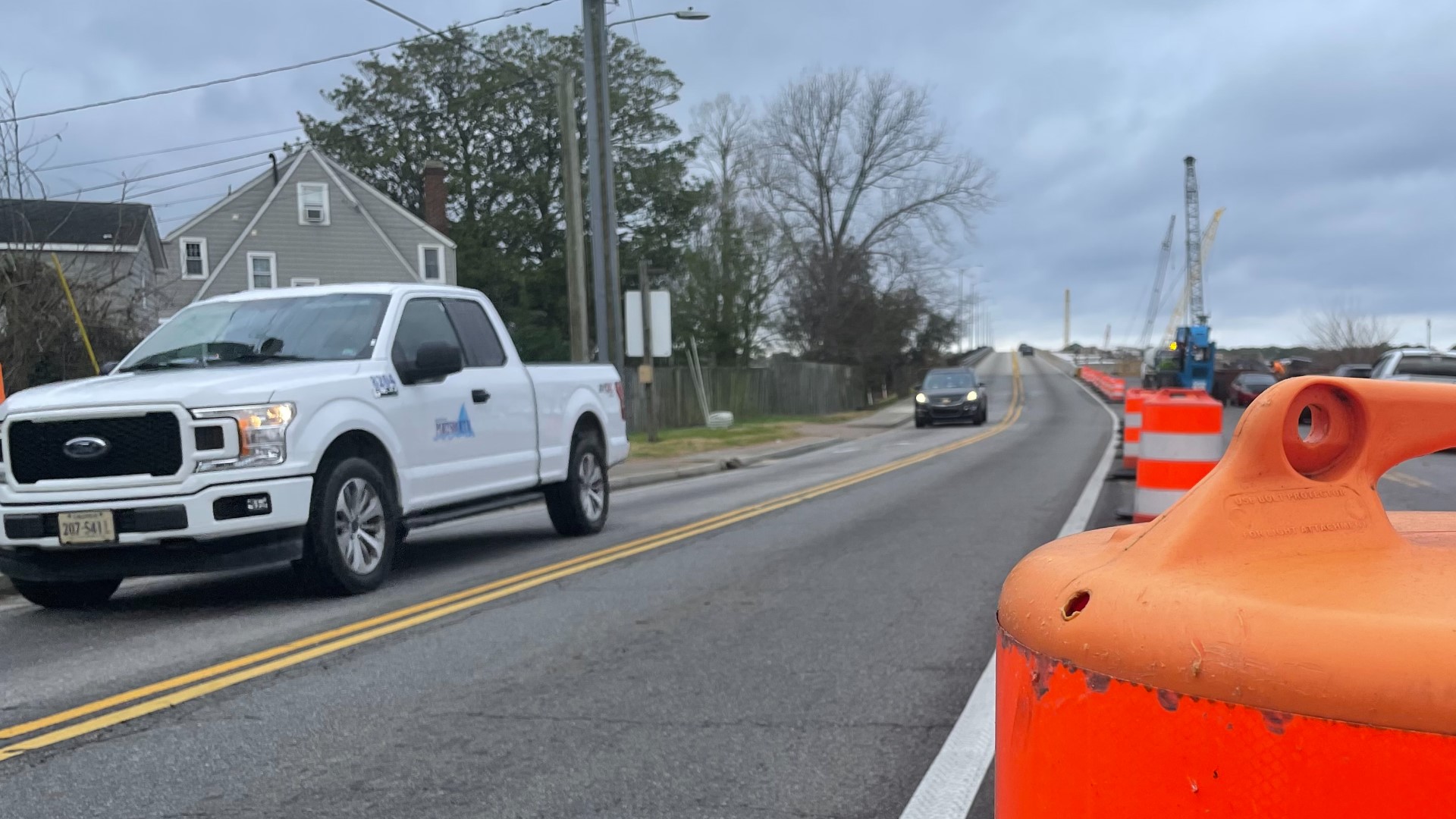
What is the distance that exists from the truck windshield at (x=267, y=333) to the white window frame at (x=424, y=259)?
35.0 m

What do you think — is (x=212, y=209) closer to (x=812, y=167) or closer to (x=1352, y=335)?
(x=812, y=167)

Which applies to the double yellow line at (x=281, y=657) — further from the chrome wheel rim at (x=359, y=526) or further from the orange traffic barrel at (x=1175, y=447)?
the orange traffic barrel at (x=1175, y=447)

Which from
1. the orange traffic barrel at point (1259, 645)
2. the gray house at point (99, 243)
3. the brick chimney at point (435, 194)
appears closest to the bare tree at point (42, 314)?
the gray house at point (99, 243)

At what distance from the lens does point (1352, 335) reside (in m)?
63.3

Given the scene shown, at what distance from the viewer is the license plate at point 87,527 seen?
6.95 m

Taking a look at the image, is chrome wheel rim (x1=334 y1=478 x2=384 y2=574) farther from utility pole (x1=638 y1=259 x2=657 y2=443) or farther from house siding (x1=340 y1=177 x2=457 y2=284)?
house siding (x1=340 y1=177 x2=457 y2=284)

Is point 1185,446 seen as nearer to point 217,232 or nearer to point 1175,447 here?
point 1175,447

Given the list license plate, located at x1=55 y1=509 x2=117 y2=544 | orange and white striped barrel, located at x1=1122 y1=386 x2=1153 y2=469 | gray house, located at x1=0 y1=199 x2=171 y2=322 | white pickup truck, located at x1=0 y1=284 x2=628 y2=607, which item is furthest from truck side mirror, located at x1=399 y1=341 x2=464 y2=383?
orange and white striped barrel, located at x1=1122 y1=386 x2=1153 y2=469

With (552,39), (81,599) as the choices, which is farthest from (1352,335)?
(81,599)

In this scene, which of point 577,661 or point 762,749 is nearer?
point 762,749

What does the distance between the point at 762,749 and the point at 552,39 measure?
49296 mm

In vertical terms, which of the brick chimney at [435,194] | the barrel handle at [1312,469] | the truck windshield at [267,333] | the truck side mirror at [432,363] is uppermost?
the brick chimney at [435,194]

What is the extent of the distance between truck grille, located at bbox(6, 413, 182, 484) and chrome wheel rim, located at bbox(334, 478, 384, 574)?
3.35 feet

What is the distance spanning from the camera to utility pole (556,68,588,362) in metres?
21.6
